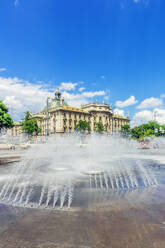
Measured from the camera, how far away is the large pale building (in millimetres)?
84188

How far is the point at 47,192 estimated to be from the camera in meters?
7.71

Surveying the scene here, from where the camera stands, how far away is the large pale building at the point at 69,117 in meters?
84.2

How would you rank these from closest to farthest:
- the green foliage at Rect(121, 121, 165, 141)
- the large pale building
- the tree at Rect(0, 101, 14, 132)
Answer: the tree at Rect(0, 101, 14, 132), the green foliage at Rect(121, 121, 165, 141), the large pale building

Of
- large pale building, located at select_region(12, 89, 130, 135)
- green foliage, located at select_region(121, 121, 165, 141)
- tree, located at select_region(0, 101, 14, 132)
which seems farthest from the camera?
large pale building, located at select_region(12, 89, 130, 135)

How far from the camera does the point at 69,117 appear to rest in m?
87.2

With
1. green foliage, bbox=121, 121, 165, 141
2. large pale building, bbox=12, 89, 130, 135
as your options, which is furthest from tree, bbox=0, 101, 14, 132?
green foliage, bbox=121, 121, 165, 141

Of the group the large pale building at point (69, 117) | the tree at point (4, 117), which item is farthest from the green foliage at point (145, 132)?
the tree at point (4, 117)

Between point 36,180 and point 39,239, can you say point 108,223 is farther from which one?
point 36,180

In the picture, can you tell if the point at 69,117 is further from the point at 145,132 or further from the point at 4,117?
the point at 4,117

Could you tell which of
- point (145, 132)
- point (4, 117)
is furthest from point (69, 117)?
point (4, 117)

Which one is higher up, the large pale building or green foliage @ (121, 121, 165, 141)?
the large pale building

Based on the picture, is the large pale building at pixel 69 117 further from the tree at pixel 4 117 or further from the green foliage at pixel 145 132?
the tree at pixel 4 117

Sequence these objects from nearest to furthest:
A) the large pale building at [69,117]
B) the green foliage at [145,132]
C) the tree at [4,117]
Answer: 1. the tree at [4,117]
2. the green foliage at [145,132]
3. the large pale building at [69,117]

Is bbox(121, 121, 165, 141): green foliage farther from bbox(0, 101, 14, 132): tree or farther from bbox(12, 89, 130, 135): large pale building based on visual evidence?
bbox(0, 101, 14, 132): tree
